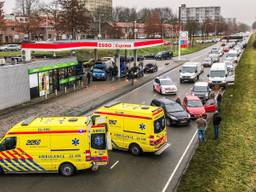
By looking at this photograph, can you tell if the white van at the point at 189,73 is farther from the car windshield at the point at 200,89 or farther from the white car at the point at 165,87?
the car windshield at the point at 200,89

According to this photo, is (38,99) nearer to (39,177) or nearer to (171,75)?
(39,177)

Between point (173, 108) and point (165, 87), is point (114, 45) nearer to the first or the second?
point (165, 87)

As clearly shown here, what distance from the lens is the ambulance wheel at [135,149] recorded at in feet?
55.7

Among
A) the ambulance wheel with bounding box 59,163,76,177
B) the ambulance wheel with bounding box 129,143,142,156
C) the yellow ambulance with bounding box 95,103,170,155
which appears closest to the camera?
the ambulance wheel with bounding box 59,163,76,177

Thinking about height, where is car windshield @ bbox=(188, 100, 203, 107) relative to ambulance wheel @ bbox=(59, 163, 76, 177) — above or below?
above

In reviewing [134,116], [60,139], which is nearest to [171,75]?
[134,116]

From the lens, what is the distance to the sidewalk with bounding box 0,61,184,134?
25.7 m

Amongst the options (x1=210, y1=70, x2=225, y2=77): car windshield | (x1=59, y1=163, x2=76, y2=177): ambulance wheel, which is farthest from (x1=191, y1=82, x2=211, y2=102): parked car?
(x1=59, y1=163, x2=76, y2=177): ambulance wheel

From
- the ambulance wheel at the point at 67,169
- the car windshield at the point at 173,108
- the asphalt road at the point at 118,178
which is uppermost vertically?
the car windshield at the point at 173,108

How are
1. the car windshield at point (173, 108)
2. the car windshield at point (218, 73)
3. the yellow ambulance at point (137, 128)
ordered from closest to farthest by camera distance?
the yellow ambulance at point (137, 128), the car windshield at point (173, 108), the car windshield at point (218, 73)

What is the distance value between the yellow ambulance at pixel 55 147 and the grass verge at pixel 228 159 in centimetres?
389

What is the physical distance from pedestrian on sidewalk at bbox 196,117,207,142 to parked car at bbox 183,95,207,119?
196 inches

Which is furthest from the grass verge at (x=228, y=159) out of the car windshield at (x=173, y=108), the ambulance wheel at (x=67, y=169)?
the ambulance wheel at (x=67, y=169)

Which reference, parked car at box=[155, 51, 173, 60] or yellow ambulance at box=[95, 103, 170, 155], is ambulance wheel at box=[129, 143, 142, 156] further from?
parked car at box=[155, 51, 173, 60]
